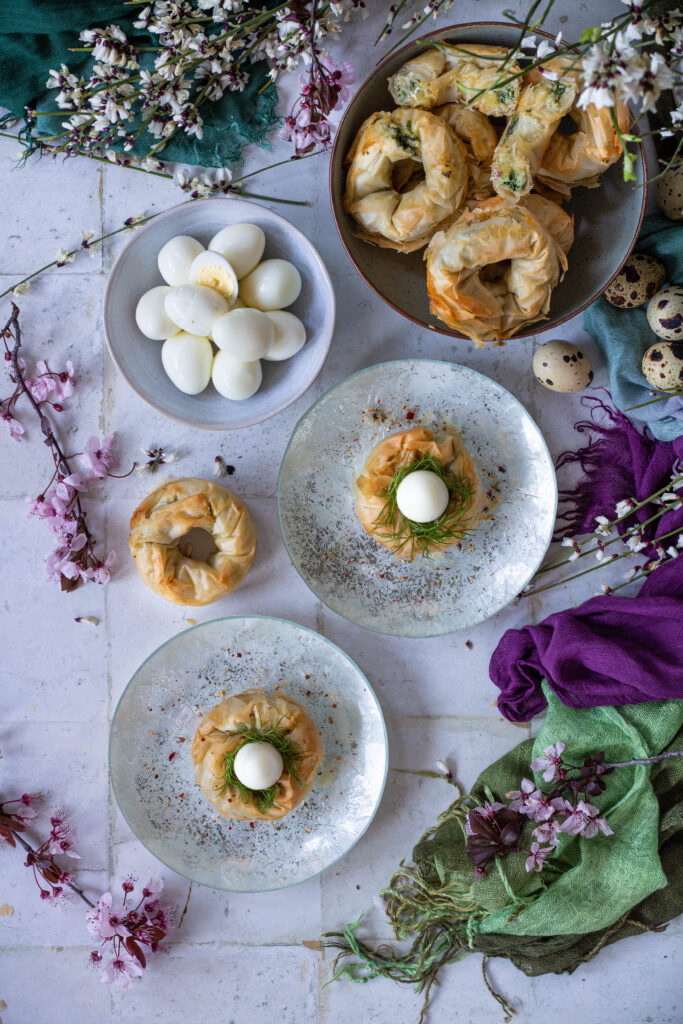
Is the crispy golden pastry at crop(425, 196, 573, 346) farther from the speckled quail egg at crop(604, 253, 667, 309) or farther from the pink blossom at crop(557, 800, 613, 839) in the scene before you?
the pink blossom at crop(557, 800, 613, 839)

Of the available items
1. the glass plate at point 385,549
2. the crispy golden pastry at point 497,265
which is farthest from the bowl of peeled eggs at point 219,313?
the crispy golden pastry at point 497,265

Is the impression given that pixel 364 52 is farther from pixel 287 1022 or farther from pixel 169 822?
pixel 287 1022

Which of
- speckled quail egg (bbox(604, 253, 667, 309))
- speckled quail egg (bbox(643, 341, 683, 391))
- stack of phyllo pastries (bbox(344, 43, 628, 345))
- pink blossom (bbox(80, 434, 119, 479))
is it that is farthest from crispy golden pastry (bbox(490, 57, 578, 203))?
pink blossom (bbox(80, 434, 119, 479))

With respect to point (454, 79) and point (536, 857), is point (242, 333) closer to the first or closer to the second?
point (454, 79)

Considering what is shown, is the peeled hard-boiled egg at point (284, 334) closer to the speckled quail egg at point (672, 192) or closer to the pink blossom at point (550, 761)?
the speckled quail egg at point (672, 192)

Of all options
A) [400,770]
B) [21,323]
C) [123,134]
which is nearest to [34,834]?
[400,770]

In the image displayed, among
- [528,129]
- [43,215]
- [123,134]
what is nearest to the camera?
[528,129]
